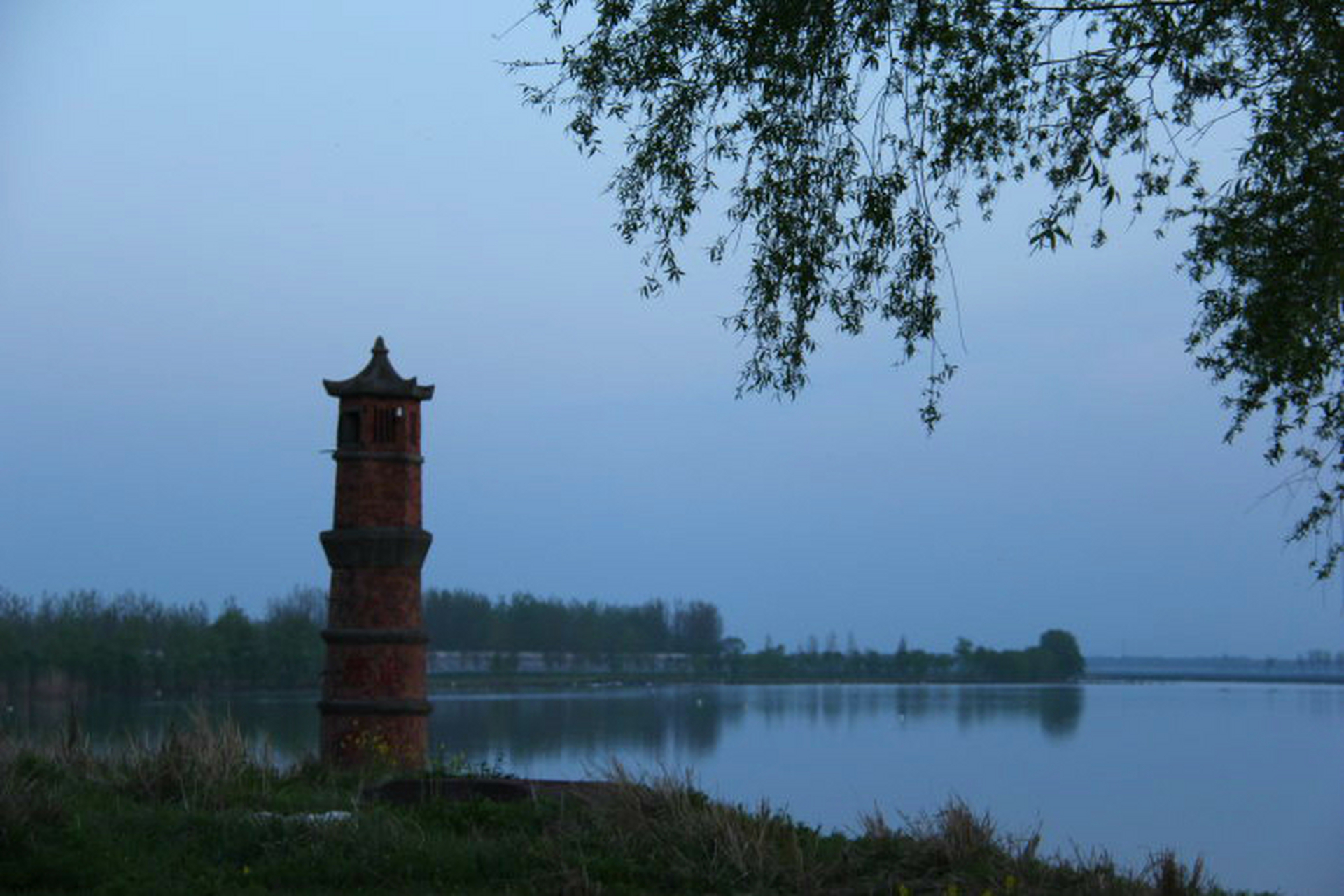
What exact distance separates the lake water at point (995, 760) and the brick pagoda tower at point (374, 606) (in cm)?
109

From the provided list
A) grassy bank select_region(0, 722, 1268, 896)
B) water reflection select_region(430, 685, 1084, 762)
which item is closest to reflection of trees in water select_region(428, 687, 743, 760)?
water reflection select_region(430, 685, 1084, 762)

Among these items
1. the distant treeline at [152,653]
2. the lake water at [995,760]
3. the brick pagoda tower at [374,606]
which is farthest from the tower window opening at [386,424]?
the distant treeline at [152,653]

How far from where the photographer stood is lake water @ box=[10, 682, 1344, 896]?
3338 centimetres

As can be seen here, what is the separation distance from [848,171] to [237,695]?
8910 centimetres

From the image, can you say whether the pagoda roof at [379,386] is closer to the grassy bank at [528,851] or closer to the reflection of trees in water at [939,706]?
the grassy bank at [528,851]

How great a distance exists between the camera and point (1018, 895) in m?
9.82

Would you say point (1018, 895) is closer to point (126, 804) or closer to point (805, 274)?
point (805, 274)

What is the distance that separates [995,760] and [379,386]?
4830 cm

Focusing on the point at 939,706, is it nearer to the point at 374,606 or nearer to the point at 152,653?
the point at 152,653

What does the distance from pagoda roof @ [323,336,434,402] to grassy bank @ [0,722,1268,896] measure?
6848 millimetres

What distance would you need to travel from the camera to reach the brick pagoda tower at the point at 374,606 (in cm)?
1828

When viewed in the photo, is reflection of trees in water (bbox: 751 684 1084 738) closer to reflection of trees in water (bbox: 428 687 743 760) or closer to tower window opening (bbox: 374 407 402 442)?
reflection of trees in water (bbox: 428 687 743 760)

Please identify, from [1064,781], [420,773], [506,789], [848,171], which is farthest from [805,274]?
[1064,781]

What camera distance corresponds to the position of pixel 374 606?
18281 millimetres
